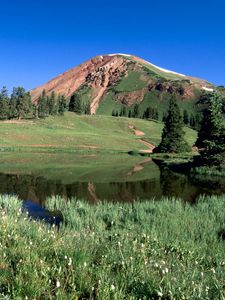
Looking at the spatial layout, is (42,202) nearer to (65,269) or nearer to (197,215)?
(197,215)

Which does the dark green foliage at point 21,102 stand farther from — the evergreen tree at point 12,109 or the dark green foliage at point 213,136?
the dark green foliage at point 213,136

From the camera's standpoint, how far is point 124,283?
757 centimetres

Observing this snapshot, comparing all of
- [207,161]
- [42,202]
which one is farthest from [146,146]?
[42,202]

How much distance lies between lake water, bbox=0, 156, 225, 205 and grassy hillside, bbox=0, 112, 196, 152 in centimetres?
4655

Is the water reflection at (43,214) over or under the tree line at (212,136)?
under

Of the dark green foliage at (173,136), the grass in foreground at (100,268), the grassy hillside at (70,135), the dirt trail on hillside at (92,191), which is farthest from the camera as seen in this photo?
the grassy hillside at (70,135)

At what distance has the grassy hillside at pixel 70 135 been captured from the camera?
100250 mm

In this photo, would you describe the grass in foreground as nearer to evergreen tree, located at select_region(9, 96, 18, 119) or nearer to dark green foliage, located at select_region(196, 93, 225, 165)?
dark green foliage, located at select_region(196, 93, 225, 165)

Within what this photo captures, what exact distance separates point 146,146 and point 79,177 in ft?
243

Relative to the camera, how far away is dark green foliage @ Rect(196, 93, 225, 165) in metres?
52.1

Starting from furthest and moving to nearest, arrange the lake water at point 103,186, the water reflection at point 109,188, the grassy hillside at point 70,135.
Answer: the grassy hillside at point 70,135 → the lake water at point 103,186 → the water reflection at point 109,188

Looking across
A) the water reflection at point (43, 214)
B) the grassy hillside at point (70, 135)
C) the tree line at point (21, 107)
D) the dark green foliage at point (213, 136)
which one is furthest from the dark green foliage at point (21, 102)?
the water reflection at point (43, 214)

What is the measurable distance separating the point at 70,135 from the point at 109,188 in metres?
80.0

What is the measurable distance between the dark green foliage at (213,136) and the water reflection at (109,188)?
307 inches
